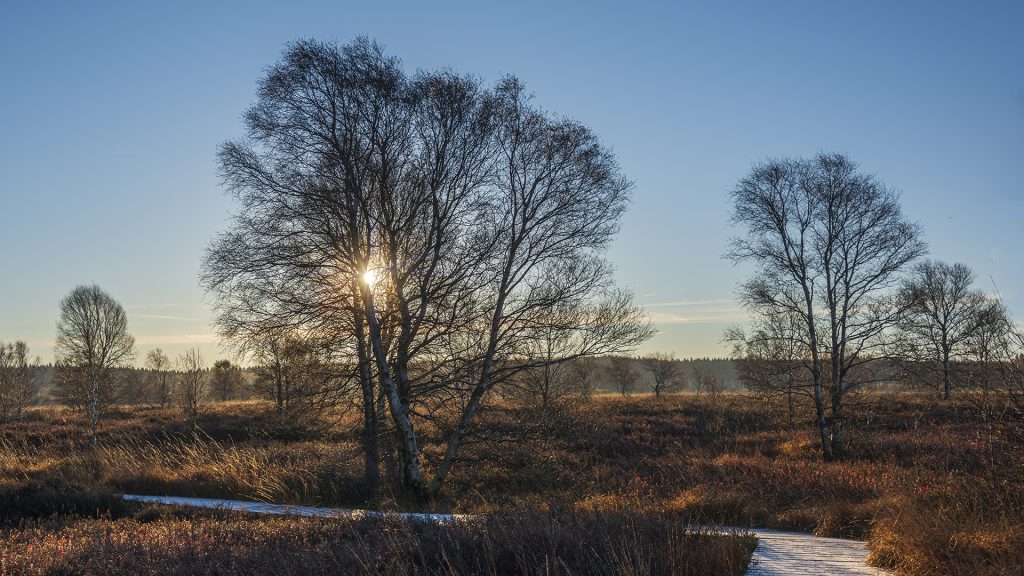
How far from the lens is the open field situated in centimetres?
638

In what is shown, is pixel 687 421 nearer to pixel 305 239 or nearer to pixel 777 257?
pixel 777 257

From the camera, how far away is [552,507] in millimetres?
8102

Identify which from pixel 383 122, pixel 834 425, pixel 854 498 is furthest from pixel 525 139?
pixel 834 425

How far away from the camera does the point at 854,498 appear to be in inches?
482

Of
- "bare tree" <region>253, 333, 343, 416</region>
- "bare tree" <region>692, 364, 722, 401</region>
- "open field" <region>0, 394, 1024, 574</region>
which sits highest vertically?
"bare tree" <region>253, 333, 343, 416</region>

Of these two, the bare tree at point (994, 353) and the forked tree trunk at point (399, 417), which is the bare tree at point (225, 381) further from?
the bare tree at point (994, 353)

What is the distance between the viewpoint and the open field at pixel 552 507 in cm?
638

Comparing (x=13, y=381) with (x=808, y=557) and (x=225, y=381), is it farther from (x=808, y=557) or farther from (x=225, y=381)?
(x=808, y=557)

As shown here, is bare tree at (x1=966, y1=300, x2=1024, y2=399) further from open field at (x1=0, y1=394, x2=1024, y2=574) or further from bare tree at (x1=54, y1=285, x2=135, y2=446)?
bare tree at (x1=54, y1=285, x2=135, y2=446)

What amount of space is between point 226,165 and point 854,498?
13736mm

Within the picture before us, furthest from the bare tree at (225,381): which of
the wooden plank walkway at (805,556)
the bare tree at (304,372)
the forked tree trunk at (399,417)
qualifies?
the wooden plank walkway at (805,556)

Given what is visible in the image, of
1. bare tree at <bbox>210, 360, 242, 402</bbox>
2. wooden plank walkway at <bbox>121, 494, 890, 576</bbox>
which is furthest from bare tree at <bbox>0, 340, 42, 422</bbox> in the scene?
wooden plank walkway at <bbox>121, 494, 890, 576</bbox>

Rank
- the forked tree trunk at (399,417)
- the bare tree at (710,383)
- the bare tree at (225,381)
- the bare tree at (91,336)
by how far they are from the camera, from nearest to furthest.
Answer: the forked tree trunk at (399,417), the bare tree at (91,336), the bare tree at (710,383), the bare tree at (225,381)

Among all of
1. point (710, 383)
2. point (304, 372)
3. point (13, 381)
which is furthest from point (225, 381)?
point (304, 372)
